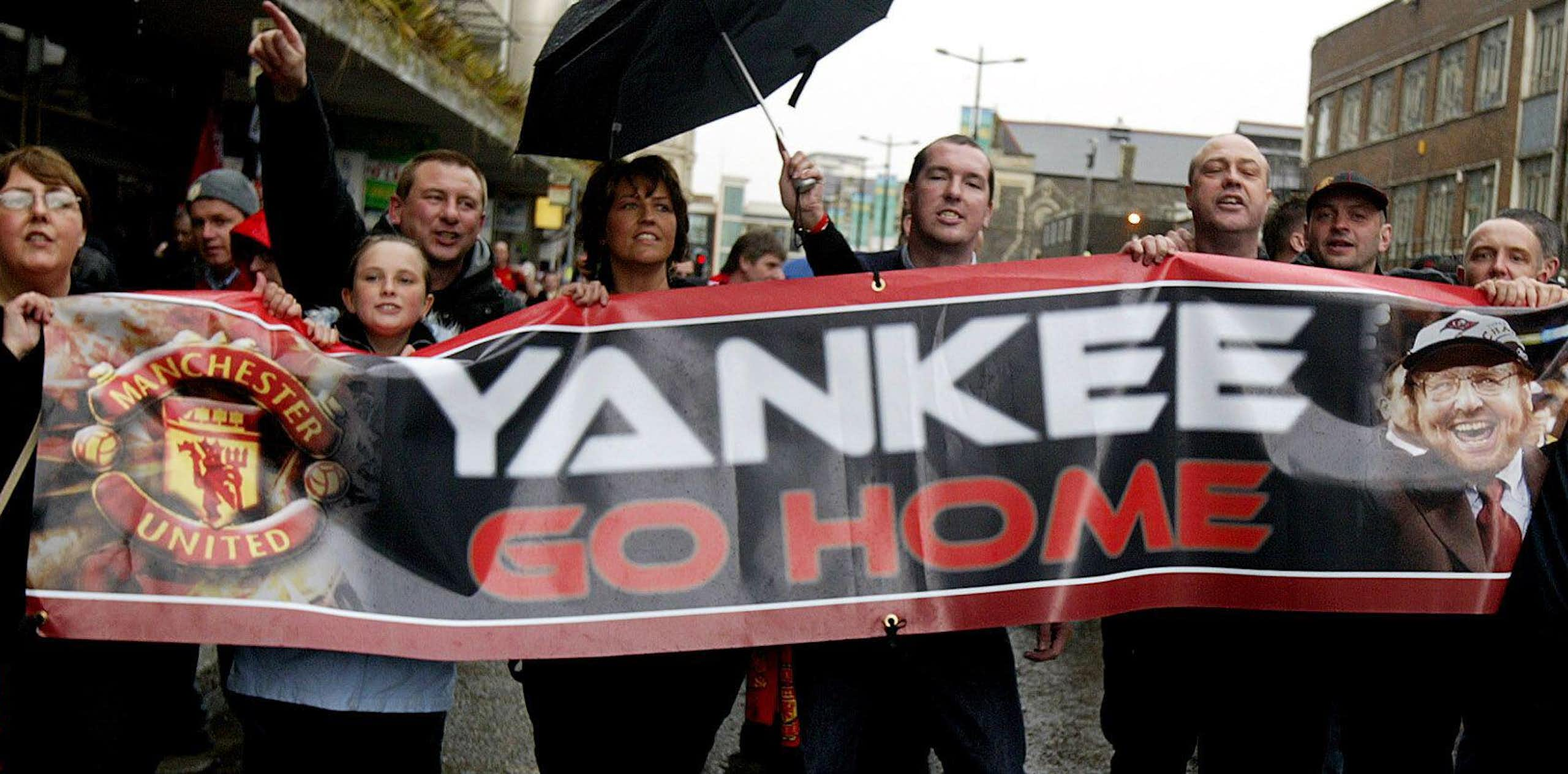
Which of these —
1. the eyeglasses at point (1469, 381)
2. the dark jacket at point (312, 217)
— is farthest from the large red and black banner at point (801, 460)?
the dark jacket at point (312, 217)

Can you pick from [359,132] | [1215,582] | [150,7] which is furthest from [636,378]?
[359,132]

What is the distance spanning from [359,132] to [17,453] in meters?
13.5

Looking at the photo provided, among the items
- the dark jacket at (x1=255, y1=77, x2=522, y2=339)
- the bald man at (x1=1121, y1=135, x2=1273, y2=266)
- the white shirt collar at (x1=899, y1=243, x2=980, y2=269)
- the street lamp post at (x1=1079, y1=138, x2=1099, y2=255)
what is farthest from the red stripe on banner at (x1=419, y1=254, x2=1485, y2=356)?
the street lamp post at (x1=1079, y1=138, x2=1099, y2=255)

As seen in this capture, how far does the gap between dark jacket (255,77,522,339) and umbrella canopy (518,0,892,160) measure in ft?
1.71

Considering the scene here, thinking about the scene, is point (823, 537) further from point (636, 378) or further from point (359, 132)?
point (359, 132)

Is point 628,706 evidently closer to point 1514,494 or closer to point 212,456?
point 212,456

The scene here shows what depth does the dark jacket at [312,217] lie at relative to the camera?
383cm

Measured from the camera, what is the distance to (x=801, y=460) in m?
3.56

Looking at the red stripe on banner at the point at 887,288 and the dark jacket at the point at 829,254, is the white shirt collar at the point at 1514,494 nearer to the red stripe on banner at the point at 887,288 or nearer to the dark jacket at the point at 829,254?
the red stripe on banner at the point at 887,288

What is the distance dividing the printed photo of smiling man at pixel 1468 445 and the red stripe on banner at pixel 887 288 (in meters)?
0.13

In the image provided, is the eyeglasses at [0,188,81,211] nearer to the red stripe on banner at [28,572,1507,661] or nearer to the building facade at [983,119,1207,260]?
the red stripe on banner at [28,572,1507,661]

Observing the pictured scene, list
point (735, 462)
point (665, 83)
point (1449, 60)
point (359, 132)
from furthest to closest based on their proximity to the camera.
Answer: point (1449, 60)
point (359, 132)
point (665, 83)
point (735, 462)

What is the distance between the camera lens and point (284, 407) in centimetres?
342

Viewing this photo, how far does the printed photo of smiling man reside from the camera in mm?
3568
